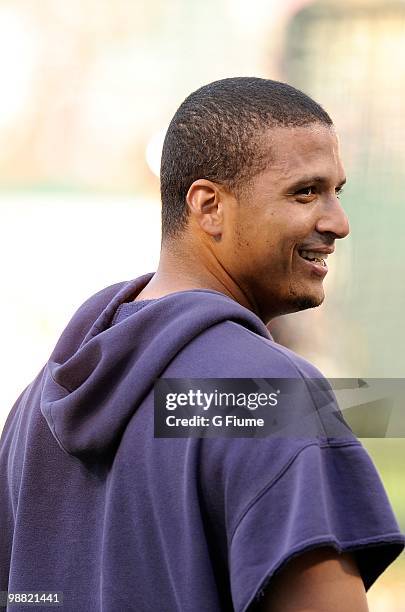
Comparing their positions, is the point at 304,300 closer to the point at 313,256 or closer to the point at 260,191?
the point at 313,256

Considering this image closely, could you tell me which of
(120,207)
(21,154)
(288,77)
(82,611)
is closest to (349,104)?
(288,77)

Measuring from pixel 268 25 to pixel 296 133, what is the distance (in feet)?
7.35

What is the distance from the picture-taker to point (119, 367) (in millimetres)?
1161

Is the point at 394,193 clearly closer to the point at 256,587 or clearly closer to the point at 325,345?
the point at 325,345

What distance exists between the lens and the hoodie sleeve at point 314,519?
99 cm

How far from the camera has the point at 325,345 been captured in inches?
122

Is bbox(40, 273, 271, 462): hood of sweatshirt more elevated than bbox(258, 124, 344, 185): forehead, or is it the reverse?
bbox(258, 124, 344, 185): forehead

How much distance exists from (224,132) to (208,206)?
10 cm

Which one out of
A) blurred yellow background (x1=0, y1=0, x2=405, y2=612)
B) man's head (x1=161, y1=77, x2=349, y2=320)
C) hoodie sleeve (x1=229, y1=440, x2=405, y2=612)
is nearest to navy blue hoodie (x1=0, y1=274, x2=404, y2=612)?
hoodie sleeve (x1=229, y1=440, x2=405, y2=612)

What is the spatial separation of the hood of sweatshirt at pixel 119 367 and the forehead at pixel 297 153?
0.20 meters

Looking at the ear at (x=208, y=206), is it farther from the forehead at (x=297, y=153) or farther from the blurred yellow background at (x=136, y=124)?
the blurred yellow background at (x=136, y=124)

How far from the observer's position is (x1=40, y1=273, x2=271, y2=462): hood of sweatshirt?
3.65 feet

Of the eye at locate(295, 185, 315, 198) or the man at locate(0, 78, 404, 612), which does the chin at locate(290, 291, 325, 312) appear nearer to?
the man at locate(0, 78, 404, 612)

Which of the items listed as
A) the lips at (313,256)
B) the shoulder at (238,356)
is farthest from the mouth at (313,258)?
the shoulder at (238,356)
